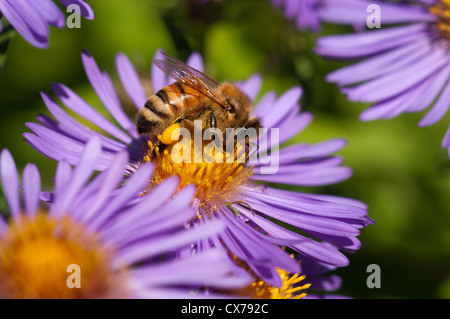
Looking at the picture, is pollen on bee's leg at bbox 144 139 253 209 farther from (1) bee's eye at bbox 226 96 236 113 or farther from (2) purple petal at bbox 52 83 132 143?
(2) purple petal at bbox 52 83 132 143

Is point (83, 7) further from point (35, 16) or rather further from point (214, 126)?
point (214, 126)

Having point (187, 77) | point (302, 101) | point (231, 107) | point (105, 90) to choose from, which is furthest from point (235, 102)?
point (302, 101)

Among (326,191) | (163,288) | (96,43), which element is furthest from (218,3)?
(163,288)

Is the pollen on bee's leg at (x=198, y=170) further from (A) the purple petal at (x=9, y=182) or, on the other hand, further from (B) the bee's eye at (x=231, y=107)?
(A) the purple petal at (x=9, y=182)

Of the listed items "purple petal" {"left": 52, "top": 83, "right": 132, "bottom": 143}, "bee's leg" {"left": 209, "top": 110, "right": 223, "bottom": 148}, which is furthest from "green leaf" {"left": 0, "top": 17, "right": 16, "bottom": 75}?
"bee's leg" {"left": 209, "top": 110, "right": 223, "bottom": 148}

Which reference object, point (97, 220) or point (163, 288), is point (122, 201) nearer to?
point (97, 220)
